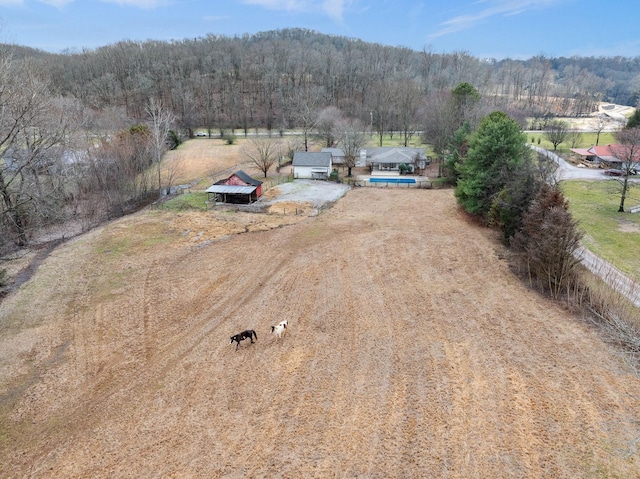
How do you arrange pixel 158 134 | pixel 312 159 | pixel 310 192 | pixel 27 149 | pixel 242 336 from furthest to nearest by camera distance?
pixel 312 159 < pixel 310 192 < pixel 158 134 < pixel 27 149 < pixel 242 336

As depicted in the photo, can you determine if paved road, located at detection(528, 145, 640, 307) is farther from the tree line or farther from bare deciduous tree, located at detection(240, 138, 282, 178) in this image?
bare deciduous tree, located at detection(240, 138, 282, 178)

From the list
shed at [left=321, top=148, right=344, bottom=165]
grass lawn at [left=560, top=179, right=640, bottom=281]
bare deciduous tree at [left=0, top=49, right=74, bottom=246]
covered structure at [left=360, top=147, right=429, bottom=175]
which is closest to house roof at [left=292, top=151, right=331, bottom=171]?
shed at [left=321, top=148, right=344, bottom=165]

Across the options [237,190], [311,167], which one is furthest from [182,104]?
[237,190]

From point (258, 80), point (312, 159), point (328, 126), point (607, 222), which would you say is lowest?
point (607, 222)

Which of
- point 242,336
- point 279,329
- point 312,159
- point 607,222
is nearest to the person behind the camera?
point 242,336

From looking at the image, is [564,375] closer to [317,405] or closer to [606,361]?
[606,361]

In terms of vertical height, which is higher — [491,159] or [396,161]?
→ [491,159]

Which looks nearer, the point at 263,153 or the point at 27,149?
the point at 27,149

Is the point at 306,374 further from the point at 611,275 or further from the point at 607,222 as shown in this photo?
the point at 607,222
